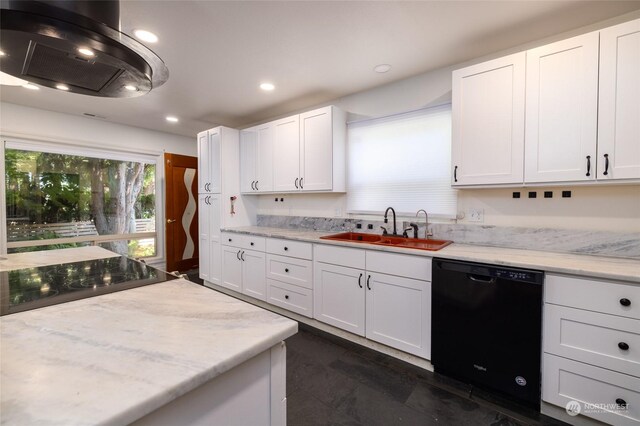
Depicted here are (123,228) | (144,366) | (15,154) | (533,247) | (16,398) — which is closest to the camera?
(16,398)

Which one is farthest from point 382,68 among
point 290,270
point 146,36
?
point 290,270

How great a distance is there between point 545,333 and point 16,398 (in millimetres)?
2219

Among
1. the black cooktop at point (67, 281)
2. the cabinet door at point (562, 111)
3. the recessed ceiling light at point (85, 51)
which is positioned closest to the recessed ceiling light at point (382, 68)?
the cabinet door at point (562, 111)

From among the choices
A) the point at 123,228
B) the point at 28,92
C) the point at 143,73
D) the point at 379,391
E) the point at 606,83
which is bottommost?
the point at 379,391

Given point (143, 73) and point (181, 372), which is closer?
point (181, 372)

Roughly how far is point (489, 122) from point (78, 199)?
5.13 m

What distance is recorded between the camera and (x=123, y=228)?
14.8ft

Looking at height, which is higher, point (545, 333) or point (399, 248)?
point (399, 248)

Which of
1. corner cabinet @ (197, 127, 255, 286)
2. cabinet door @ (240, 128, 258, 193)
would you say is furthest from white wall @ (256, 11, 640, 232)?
corner cabinet @ (197, 127, 255, 286)

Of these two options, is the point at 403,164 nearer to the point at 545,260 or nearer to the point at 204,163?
the point at 545,260

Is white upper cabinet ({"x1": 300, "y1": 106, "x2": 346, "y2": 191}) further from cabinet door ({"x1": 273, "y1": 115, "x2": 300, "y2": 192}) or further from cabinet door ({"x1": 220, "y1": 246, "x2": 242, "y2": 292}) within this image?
cabinet door ({"x1": 220, "y1": 246, "x2": 242, "y2": 292})

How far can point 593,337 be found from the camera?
4.96 feet

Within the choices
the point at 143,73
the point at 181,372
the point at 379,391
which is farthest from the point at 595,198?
the point at 143,73

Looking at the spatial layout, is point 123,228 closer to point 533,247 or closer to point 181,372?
Answer: point 181,372
